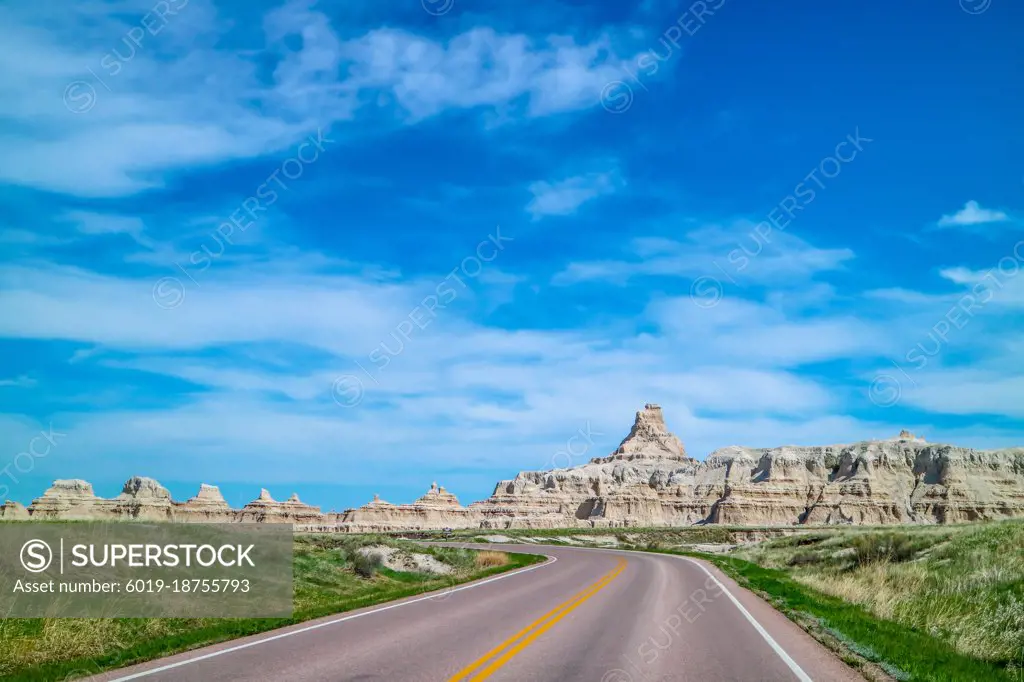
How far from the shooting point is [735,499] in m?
131

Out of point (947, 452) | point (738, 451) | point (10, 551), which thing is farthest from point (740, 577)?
point (738, 451)

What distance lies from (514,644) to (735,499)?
12880 cm

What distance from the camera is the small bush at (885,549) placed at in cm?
2695

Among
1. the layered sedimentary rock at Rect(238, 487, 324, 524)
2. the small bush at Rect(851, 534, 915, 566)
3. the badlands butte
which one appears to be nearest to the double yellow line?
the small bush at Rect(851, 534, 915, 566)

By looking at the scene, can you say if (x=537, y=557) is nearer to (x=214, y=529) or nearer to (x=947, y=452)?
(x=214, y=529)

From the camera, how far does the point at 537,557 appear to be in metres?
37.1

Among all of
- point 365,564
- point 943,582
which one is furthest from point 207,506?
point 943,582

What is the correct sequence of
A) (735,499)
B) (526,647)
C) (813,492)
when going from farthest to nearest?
(813,492)
(735,499)
(526,647)

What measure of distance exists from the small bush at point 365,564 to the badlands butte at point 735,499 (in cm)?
9812

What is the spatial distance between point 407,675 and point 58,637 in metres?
5.22

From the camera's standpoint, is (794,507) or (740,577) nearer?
(740,577)

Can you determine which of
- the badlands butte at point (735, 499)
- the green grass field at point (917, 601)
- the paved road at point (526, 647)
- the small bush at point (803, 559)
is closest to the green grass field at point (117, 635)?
the paved road at point (526, 647)

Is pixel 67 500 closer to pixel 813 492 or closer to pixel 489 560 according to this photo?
pixel 489 560

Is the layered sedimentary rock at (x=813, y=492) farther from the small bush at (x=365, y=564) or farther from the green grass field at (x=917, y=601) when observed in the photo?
the small bush at (x=365, y=564)
